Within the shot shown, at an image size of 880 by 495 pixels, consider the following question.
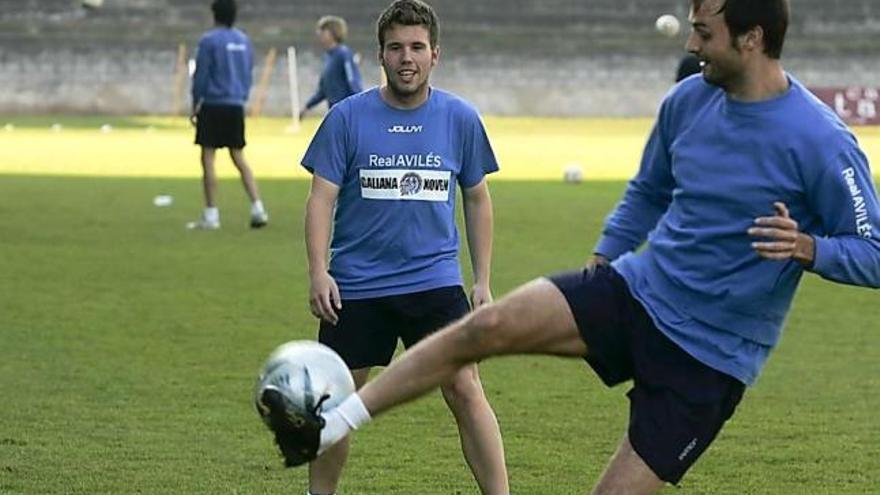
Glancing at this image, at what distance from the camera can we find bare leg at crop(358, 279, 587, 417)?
5.84 m

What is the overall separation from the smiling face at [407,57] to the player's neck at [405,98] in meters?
0.03

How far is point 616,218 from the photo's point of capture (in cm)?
642

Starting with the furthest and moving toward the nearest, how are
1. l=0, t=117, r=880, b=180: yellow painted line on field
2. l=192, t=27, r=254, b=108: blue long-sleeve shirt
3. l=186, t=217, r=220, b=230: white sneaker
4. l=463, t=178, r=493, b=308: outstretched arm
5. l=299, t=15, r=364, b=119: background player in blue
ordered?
l=0, t=117, r=880, b=180: yellow painted line on field
l=299, t=15, r=364, b=119: background player in blue
l=186, t=217, r=220, b=230: white sneaker
l=192, t=27, r=254, b=108: blue long-sleeve shirt
l=463, t=178, r=493, b=308: outstretched arm

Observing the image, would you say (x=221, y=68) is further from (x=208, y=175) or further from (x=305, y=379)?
(x=305, y=379)

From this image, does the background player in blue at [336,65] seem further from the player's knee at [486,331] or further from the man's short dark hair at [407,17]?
the player's knee at [486,331]

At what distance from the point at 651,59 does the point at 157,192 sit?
2758cm

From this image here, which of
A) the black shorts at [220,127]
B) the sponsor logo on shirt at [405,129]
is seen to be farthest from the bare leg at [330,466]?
the black shorts at [220,127]

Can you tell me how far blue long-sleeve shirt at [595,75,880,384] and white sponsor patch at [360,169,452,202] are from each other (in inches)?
61.2

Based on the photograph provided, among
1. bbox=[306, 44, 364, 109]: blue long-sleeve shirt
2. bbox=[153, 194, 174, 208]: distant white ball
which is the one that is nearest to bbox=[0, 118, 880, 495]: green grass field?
bbox=[153, 194, 174, 208]: distant white ball

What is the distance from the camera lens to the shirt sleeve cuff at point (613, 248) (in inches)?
251

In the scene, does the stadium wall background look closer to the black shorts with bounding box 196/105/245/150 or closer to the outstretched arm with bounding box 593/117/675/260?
the black shorts with bounding box 196/105/245/150

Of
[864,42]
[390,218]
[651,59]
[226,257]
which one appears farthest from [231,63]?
[864,42]

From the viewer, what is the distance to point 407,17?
7.48 meters

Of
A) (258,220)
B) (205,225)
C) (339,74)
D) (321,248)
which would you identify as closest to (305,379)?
(321,248)
